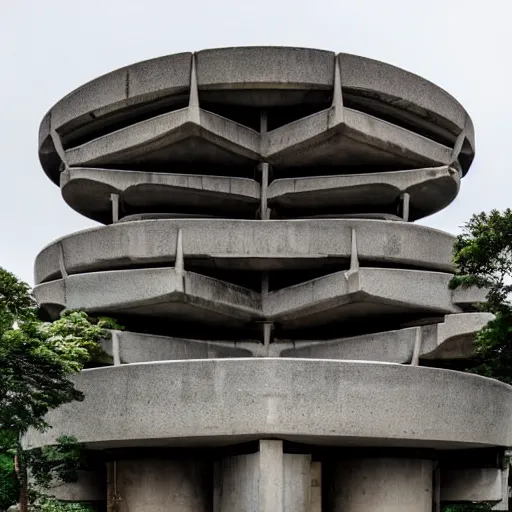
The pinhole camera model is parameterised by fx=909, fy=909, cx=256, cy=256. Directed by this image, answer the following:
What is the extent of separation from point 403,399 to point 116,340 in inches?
337

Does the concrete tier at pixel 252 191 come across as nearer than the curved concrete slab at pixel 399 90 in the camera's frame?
No

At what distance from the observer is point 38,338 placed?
63.5ft

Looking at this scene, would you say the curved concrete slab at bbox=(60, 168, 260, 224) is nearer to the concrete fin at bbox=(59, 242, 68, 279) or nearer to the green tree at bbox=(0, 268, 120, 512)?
the concrete fin at bbox=(59, 242, 68, 279)

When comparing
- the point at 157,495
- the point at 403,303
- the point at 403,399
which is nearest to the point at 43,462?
the point at 157,495

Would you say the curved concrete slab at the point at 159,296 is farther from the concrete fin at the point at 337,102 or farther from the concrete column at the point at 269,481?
the concrete fin at the point at 337,102

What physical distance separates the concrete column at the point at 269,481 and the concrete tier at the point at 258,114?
10361 millimetres

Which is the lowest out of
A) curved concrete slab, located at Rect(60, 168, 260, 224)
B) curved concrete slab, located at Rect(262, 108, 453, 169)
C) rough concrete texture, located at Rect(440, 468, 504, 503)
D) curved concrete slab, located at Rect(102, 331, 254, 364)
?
rough concrete texture, located at Rect(440, 468, 504, 503)

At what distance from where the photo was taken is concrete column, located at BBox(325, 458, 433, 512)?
2303cm

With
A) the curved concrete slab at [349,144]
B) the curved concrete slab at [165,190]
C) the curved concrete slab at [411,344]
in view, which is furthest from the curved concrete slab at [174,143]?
the curved concrete slab at [411,344]

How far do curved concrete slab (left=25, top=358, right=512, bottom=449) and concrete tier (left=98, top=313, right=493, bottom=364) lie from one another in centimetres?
364

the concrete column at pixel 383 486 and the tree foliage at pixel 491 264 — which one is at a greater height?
the tree foliage at pixel 491 264

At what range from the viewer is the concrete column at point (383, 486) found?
23.0m

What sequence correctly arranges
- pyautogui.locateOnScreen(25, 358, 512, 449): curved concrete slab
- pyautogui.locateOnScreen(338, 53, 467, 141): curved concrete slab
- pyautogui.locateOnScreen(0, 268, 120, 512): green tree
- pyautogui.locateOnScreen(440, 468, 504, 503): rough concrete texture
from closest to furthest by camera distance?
pyautogui.locateOnScreen(0, 268, 120, 512): green tree, pyautogui.locateOnScreen(25, 358, 512, 449): curved concrete slab, pyautogui.locateOnScreen(440, 468, 504, 503): rough concrete texture, pyautogui.locateOnScreen(338, 53, 467, 141): curved concrete slab

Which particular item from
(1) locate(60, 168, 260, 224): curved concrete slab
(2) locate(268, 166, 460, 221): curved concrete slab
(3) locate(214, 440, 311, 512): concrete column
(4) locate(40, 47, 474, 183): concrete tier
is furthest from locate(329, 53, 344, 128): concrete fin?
(3) locate(214, 440, 311, 512): concrete column
